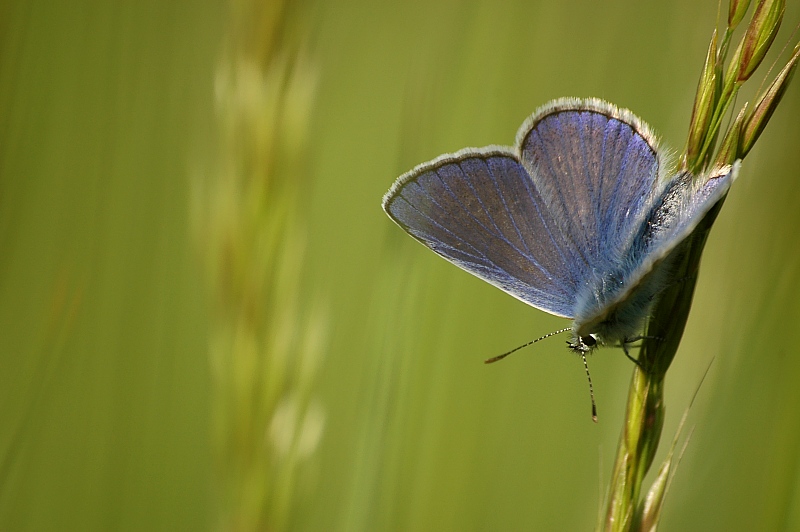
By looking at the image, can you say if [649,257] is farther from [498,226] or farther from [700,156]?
[498,226]

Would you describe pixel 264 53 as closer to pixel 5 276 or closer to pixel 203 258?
pixel 203 258

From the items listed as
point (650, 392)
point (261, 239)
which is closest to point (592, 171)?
point (650, 392)

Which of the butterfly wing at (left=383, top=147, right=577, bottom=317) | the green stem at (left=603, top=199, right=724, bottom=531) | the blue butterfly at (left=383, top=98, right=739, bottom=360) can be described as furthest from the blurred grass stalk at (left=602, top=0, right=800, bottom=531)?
the butterfly wing at (left=383, top=147, right=577, bottom=317)

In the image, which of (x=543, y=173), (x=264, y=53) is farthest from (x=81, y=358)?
(x=543, y=173)

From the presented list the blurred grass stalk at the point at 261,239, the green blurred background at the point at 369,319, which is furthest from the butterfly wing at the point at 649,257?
the blurred grass stalk at the point at 261,239

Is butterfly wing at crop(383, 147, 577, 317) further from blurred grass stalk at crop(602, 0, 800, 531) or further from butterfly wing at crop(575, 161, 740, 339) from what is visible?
blurred grass stalk at crop(602, 0, 800, 531)

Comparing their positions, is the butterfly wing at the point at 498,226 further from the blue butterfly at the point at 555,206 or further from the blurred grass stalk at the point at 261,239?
the blurred grass stalk at the point at 261,239

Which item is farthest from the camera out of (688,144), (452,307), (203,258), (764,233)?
(452,307)
